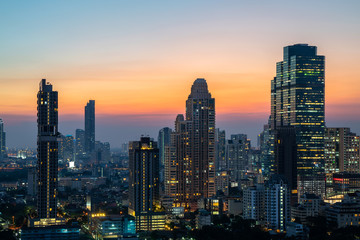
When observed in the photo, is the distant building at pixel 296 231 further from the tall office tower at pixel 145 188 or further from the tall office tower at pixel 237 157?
the tall office tower at pixel 237 157

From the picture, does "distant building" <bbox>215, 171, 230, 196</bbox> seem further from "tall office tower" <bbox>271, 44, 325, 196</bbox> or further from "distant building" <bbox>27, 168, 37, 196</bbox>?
"distant building" <bbox>27, 168, 37, 196</bbox>

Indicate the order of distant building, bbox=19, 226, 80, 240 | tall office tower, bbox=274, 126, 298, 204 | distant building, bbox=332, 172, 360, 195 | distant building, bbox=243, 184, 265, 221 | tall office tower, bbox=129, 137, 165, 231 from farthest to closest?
distant building, bbox=332, 172, 360, 195
tall office tower, bbox=274, 126, 298, 204
tall office tower, bbox=129, 137, 165, 231
distant building, bbox=243, 184, 265, 221
distant building, bbox=19, 226, 80, 240

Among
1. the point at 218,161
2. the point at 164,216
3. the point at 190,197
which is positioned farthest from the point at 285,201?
the point at 218,161

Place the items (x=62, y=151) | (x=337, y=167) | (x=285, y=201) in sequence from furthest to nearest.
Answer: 1. (x=62, y=151)
2. (x=337, y=167)
3. (x=285, y=201)

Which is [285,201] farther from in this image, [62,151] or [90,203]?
[62,151]

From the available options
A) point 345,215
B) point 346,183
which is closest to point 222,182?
point 346,183

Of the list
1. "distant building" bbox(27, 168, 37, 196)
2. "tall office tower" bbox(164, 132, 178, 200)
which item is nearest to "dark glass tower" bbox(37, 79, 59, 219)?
"tall office tower" bbox(164, 132, 178, 200)
